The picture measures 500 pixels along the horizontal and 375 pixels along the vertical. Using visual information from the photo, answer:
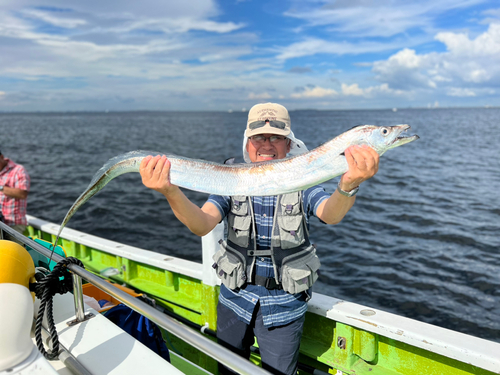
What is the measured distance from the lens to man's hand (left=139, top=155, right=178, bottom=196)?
2533 millimetres

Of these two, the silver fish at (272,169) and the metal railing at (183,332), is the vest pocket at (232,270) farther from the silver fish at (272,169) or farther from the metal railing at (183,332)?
the metal railing at (183,332)

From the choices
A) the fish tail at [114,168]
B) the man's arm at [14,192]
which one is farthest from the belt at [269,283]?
the man's arm at [14,192]

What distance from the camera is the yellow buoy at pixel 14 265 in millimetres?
2132

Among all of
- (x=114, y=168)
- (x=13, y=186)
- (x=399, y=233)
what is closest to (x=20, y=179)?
(x=13, y=186)

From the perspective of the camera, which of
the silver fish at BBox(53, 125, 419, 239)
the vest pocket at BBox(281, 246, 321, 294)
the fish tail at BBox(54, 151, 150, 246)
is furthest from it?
the vest pocket at BBox(281, 246, 321, 294)

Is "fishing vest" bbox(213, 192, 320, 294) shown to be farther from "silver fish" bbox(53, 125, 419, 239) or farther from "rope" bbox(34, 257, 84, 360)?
"rope" bbox(34, 257, 84, 360)

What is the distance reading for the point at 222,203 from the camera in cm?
313

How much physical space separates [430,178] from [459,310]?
540 inches

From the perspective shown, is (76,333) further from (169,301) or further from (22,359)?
(169,301)

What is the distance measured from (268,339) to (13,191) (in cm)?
633

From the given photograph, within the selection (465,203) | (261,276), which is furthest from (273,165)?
(465,203)

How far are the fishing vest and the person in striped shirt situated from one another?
572 centimetres

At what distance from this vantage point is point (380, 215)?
14.3m

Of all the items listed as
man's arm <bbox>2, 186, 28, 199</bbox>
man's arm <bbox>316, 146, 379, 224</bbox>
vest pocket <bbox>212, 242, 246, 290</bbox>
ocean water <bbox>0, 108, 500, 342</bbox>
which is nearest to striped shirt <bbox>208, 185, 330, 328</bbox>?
vest pocket <bbox>212, 242, 246, 290</bbox>
